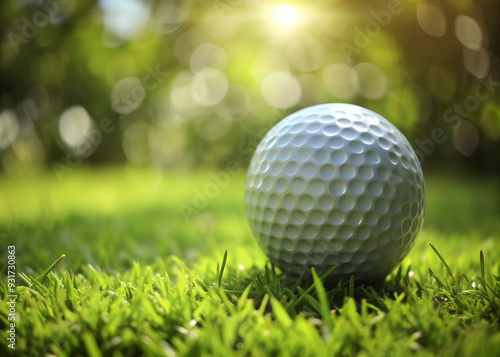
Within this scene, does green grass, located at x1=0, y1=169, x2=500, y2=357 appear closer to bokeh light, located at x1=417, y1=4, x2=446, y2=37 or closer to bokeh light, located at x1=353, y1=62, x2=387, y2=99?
bokeh light, located at x1=417, y1=4, x2=446, y2=37

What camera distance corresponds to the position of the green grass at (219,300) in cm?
131

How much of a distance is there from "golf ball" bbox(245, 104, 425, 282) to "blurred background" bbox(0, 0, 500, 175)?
8.46 ft

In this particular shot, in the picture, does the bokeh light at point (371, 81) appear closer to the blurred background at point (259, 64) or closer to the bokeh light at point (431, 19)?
the blurred background at point (259, 64)

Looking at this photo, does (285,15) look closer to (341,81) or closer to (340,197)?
(341,81)

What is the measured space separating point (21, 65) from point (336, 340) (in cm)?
589

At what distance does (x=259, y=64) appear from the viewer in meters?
7.00

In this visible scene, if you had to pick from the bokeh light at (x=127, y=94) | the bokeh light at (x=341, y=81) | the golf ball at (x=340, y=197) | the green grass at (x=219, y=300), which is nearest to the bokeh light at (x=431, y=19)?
the bokeh light at (x=341, y=81)

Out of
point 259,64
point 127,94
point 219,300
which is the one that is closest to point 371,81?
point 259,64

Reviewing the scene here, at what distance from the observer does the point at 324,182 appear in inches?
73.6

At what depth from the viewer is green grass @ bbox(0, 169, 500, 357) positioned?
1.31m

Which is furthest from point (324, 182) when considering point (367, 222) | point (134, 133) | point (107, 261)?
point (134, 133)

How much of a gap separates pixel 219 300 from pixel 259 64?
5901 millimetres

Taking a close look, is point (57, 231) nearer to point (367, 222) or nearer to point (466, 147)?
point (367, 222)

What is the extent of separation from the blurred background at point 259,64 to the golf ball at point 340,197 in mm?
2579
